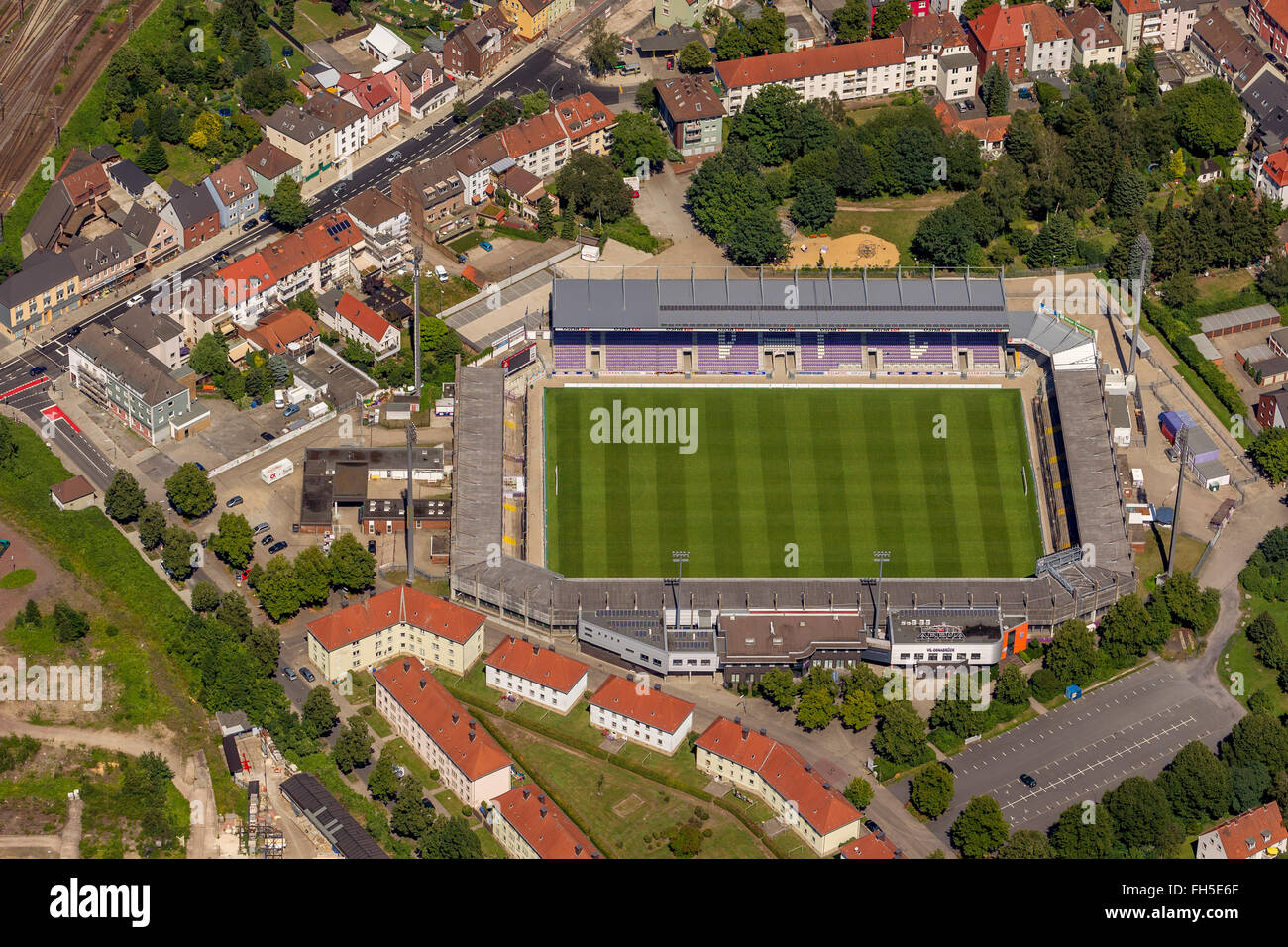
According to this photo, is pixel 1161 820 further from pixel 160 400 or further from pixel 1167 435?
pixel 160 400

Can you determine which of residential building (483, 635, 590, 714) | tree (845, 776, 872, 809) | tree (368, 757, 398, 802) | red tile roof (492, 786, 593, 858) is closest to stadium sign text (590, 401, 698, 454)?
residential building (483, 635, 590, 714)

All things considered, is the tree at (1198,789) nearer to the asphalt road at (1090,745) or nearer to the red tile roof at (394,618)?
the asphalt road at (1090,745)

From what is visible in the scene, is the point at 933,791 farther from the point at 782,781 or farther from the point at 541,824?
the point at 541,824

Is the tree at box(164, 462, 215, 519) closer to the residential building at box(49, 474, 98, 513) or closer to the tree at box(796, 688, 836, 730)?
the residential building at box(49, 474, 98, 513)

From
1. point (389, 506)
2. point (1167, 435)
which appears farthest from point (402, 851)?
point (1167, 435)

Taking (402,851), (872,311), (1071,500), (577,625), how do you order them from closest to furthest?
1. (402,851)
2. (577,625)
3. (1071,500)
4. (872,311)

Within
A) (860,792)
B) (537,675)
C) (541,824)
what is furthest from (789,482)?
(541,824)

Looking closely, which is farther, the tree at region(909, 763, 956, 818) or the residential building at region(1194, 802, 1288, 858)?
the tree at region(909, 763, 956, 818)
